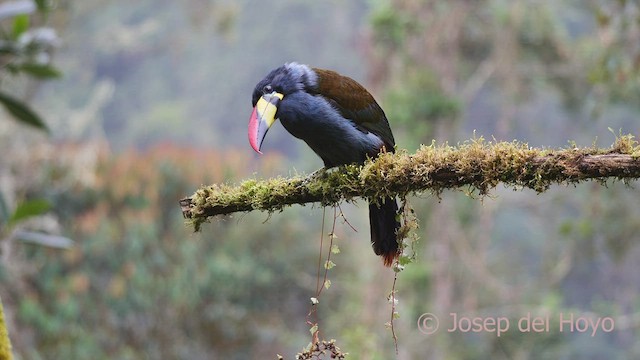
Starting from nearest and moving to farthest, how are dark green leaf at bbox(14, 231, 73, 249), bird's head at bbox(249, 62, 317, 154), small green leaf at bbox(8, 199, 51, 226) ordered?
small green leaf at bbox(8, 199, 51, 226) < bird's head at bbox(249, 62, 317, 154) < dark green leaf at bbox(14, 231, 73, 249)

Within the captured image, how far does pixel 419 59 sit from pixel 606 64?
3.72 metres

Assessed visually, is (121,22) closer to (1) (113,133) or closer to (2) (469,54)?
(1) (113,133)

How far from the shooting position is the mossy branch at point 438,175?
1.86 metres

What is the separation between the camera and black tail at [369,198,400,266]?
8.32ft

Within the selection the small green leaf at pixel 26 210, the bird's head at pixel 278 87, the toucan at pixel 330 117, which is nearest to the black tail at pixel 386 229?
the toucan at pixel 330 117

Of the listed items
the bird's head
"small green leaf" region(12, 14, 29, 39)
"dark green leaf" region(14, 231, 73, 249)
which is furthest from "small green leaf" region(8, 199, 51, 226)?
the bird's head

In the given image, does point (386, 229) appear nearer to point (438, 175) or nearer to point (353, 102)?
point (353, 102)

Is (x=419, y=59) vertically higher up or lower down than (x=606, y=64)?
higher up

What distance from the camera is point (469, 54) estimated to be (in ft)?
29.8

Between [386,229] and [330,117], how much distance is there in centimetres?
40

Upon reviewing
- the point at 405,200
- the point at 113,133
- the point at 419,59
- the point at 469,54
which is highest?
the point at 113,133

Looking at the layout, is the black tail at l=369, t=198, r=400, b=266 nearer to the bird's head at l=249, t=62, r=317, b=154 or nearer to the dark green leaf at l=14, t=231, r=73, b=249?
the bird's head at l=249, t=62, r=317, b=154

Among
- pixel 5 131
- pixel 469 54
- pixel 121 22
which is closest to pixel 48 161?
pixel 5 131

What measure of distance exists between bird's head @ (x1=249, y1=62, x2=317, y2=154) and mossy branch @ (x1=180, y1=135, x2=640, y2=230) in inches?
14.1
